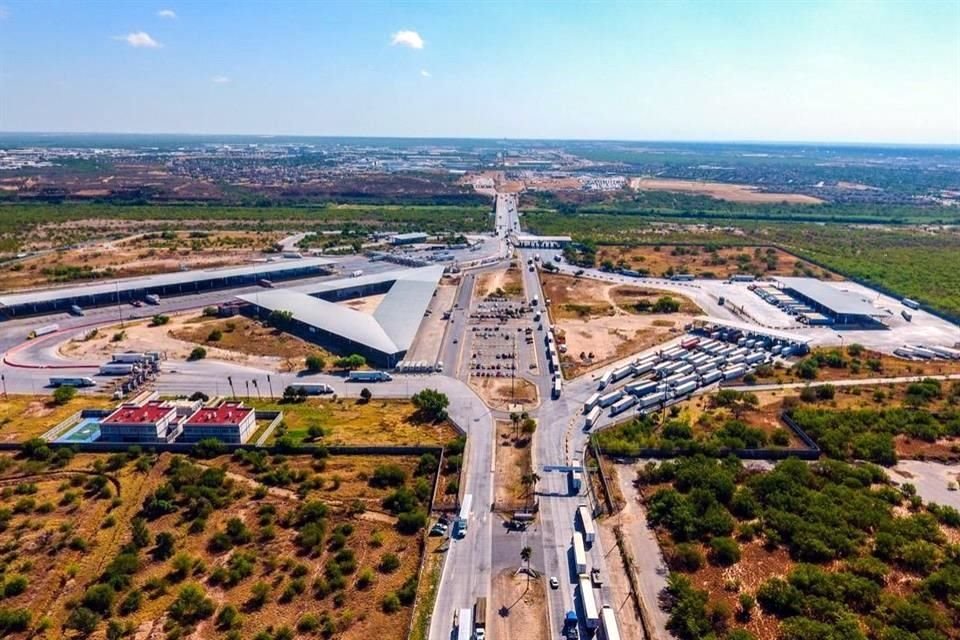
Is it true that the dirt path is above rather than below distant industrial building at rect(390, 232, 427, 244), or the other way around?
below

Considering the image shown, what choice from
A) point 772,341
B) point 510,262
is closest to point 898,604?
point 772,341

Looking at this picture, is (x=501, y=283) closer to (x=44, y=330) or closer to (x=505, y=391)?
(x=505, y=391)

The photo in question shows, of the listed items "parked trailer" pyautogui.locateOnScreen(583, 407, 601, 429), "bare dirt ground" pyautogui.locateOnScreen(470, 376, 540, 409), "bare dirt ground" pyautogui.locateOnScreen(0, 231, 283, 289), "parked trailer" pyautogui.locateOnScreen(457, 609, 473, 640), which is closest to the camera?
"parked trailer" pyautogui.locateOnScreen(457, 609, 473, 640)

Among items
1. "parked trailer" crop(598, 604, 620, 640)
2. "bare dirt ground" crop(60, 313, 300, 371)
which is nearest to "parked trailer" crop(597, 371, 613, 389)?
"parked trailer" crop(598, 604, 620, 640)

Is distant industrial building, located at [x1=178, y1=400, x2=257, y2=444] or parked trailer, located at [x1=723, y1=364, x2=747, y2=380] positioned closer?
distant industrial building, located at [x1=178, y1=400, x2=257, y2=444]

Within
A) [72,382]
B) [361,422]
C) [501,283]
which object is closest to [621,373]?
[361,422]

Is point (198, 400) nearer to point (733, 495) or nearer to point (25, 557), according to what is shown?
point (25, 557)

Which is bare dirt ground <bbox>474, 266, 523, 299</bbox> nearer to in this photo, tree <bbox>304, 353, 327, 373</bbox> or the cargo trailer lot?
the cargo trailer lot
